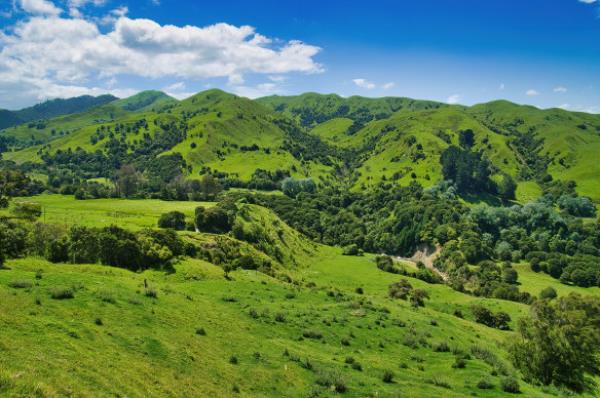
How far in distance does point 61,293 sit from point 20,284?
10.8 feet

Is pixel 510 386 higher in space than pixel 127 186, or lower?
lower

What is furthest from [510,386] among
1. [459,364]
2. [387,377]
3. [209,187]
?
[209,187]

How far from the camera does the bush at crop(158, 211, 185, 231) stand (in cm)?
8972

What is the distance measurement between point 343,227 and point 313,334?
146161 mm

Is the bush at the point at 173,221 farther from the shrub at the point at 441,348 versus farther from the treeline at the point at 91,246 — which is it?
the shrub at the point at 441,348

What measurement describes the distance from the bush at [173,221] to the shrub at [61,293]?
6184 cm

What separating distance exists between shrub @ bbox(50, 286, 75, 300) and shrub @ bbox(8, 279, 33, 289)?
186cm

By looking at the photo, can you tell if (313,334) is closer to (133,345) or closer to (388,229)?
(133,345)

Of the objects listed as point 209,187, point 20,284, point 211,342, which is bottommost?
point 211,342

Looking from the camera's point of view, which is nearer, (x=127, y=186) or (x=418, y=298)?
(x=418, y=298)

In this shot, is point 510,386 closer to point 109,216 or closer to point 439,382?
point 439,382

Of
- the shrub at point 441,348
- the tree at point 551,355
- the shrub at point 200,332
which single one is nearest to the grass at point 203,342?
the shrub at point 200,332

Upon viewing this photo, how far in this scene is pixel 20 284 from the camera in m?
28.1

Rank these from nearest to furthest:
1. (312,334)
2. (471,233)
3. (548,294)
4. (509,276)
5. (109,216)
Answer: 1. (312,334)
2. (109,216)
3. (548,294)
4. (509,276)
5. (471,233)
